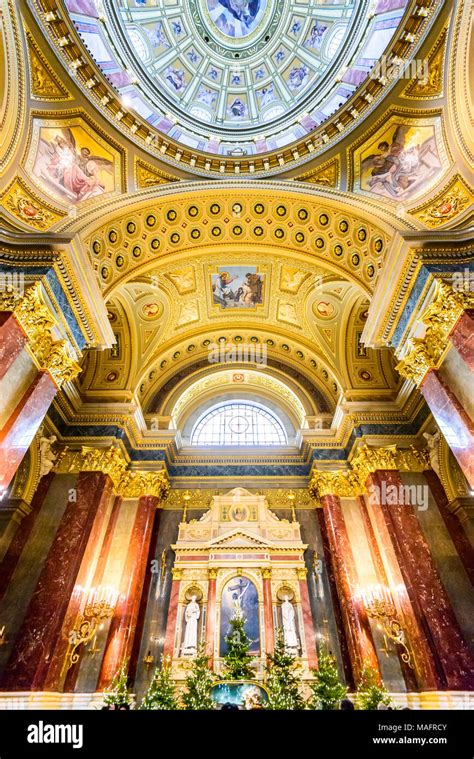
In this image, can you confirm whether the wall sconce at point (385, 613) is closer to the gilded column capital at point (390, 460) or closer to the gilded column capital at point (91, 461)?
the gilded column capital at point (390, 460)

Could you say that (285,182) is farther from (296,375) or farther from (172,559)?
(172,559)

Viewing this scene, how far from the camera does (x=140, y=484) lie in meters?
12.8

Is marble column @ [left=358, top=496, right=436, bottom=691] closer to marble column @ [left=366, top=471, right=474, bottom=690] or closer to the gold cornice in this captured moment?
marble column @ [left=366, top=471, right=474, bottom=690]

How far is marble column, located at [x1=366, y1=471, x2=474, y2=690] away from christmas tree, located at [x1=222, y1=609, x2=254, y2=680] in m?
4.37

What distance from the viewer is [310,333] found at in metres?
14.8

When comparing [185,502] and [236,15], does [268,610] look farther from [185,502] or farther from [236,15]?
[236,15]

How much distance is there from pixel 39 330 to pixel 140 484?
6.68m

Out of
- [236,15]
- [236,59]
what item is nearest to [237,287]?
[236,59]

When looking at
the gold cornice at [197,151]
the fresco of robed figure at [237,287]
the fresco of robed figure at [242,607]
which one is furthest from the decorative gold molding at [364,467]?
the gold cornice at [197,151]

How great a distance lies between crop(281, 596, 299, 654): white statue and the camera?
34.4 feet
